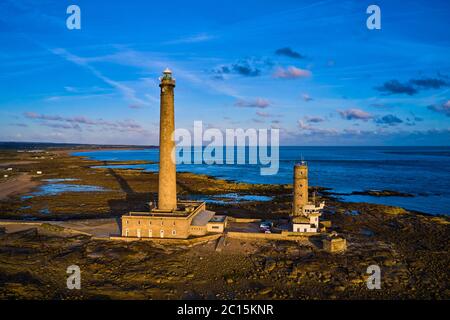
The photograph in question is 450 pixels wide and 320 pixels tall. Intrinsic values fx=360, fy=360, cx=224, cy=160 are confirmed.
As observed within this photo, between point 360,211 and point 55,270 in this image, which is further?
point 360,211

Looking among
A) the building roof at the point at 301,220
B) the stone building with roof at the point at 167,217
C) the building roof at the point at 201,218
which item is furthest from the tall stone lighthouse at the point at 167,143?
the building roof at the point at 301,220

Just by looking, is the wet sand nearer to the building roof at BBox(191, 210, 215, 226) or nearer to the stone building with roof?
the stone building with roof

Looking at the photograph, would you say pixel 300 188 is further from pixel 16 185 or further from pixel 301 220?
pixel 16 185

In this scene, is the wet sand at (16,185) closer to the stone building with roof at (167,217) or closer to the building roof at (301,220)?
the stone building with roof at (167,217)

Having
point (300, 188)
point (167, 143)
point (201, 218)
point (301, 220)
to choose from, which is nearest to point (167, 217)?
point (201, 218)

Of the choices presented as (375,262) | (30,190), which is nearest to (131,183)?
(30,190)
